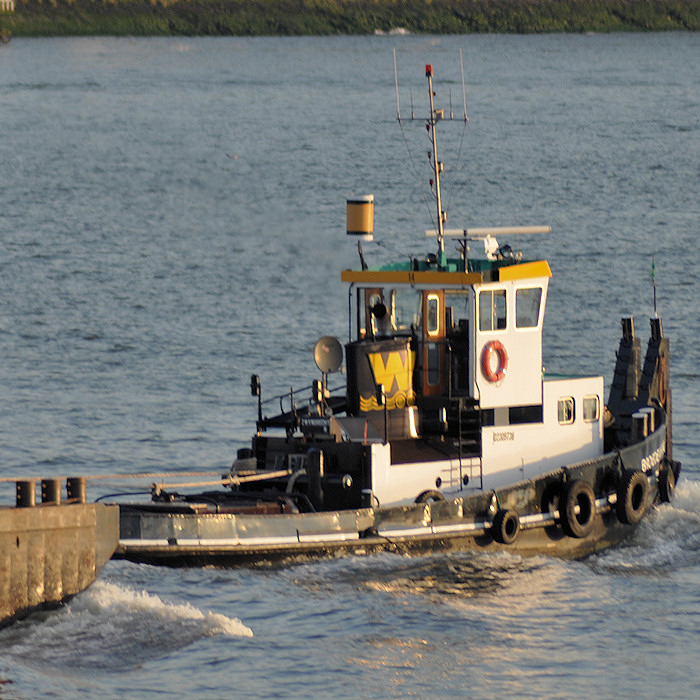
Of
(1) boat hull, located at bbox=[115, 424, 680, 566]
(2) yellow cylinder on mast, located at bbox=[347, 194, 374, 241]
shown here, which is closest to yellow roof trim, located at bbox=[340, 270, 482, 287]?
(2) yellow cylinder on mast, located at bbox=[347, 194, 374, 241]

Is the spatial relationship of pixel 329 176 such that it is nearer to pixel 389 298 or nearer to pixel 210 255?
pixel 210 255

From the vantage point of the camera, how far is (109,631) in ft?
68.1

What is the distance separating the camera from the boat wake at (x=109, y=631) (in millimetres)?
20109

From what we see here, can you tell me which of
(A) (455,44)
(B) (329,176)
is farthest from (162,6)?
(B) (329,176)

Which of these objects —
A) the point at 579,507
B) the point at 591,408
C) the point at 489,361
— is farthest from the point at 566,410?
the point at 489,361

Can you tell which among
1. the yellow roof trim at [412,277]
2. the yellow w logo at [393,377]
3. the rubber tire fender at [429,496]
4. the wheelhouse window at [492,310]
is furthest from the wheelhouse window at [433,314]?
the rubber tire fender at [429,496]

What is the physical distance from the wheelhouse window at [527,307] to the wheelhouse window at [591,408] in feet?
5.99

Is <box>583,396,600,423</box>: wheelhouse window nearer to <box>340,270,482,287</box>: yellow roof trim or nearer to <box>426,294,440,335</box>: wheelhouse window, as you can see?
<box>426,294,440,335</box>: wheelhouse window

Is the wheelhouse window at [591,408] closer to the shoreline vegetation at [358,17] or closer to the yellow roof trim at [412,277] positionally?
the yellow roof trim at [412,277]

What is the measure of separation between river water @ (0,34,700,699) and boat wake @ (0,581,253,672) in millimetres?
39

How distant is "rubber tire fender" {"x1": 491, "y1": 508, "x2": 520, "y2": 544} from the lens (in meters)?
23.6

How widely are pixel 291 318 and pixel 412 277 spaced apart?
19867mm

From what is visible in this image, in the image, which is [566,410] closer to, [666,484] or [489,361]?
[489,361]

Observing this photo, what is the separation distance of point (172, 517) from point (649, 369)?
11210mm
